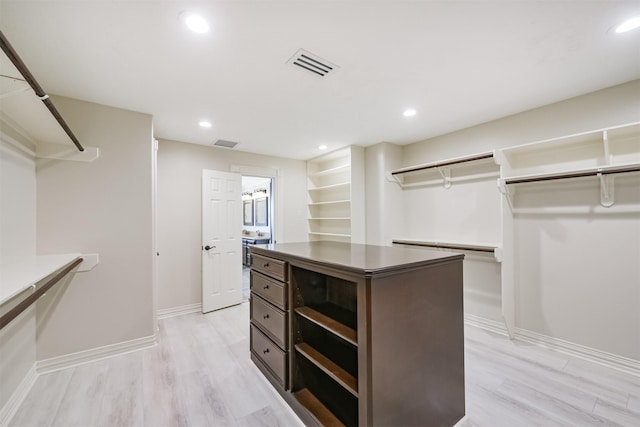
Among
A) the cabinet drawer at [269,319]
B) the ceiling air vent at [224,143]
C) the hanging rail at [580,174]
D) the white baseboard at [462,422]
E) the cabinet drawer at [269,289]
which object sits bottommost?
the white baseboard at [462,422]

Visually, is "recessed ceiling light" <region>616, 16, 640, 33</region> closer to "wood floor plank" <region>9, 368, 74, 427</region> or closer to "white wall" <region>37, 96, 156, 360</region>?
"white wall" <region>37, 96, 156, 360</region>

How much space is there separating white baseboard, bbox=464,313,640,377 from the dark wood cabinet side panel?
1.77m

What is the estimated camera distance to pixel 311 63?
6.79 feet

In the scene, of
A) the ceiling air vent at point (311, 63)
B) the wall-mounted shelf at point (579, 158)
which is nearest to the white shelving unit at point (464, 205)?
the wall-mounted shelf at point (579, 158)

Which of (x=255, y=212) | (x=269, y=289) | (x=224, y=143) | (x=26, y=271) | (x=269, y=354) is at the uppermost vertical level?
(x=224, y=143)

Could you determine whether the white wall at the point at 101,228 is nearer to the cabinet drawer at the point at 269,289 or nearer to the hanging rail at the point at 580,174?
the cabinet drawer at the point at 269,289

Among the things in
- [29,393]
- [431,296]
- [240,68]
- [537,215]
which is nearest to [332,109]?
[240,68]

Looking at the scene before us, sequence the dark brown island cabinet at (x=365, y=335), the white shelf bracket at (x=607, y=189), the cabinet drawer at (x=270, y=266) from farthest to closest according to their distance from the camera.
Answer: the white shelf bracket at (x=607, y=189) → the cabinet drawer at (x=270, y=266) → the dark brown island cabinet at (x=365, y=335)

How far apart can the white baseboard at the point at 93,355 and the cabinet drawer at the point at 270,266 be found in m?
1.59

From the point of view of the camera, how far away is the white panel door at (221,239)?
13.1 ft

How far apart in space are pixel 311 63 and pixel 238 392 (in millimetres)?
2610

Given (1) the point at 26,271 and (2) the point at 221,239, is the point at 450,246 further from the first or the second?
(1) the point at 26,271

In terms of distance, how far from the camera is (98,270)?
A: 2.62m

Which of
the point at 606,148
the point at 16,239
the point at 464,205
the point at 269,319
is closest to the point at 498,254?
the point at 464,205
